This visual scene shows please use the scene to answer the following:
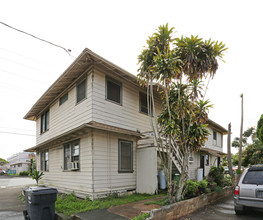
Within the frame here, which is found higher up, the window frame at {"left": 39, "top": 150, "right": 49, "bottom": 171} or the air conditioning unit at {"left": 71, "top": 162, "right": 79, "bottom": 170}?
the air conditioning unit at {"left": 71, "top": 162, "right": 79, "bottom": 170}

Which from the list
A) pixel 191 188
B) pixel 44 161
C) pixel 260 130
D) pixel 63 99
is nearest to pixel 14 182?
pixel 44 161

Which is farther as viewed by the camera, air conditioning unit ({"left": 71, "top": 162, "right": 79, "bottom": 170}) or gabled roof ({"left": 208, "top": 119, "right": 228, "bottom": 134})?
gabled roof ({"left": 208, "top": 119, "right": 228, "bottom": 134})

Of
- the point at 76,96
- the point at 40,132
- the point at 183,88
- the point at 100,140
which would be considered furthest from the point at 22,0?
the point at 40,132

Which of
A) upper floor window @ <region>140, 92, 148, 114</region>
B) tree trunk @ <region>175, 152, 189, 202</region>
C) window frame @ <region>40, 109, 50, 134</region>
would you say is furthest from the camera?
window frame @ <region>40, 109, 50, 134</region>

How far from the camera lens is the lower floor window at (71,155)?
1004cm

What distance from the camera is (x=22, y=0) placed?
7270 mm

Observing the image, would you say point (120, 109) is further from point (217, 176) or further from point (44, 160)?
point (44, 160)

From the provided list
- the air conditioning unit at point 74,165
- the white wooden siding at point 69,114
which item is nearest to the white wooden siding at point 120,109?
the white wooden siding at point 69,114

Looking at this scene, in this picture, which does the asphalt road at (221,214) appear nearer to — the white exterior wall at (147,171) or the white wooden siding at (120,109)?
the white exterior wall at (147,171)

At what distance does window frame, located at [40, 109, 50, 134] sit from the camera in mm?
14773

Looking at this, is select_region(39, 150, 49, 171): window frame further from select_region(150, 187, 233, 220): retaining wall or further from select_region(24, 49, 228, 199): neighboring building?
select_region(150, 187, 233, 220): retaining wall

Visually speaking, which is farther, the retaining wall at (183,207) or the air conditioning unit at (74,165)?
the air conditioning unit at (74,165)

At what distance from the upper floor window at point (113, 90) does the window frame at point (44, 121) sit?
6.56 meters

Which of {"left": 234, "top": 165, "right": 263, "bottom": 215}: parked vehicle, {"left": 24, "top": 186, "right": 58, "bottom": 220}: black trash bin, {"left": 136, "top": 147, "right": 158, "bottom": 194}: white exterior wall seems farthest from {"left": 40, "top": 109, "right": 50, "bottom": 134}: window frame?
{"left": 234, "top": 165, "right": 263, "bottom": 215}: parked vehicle
